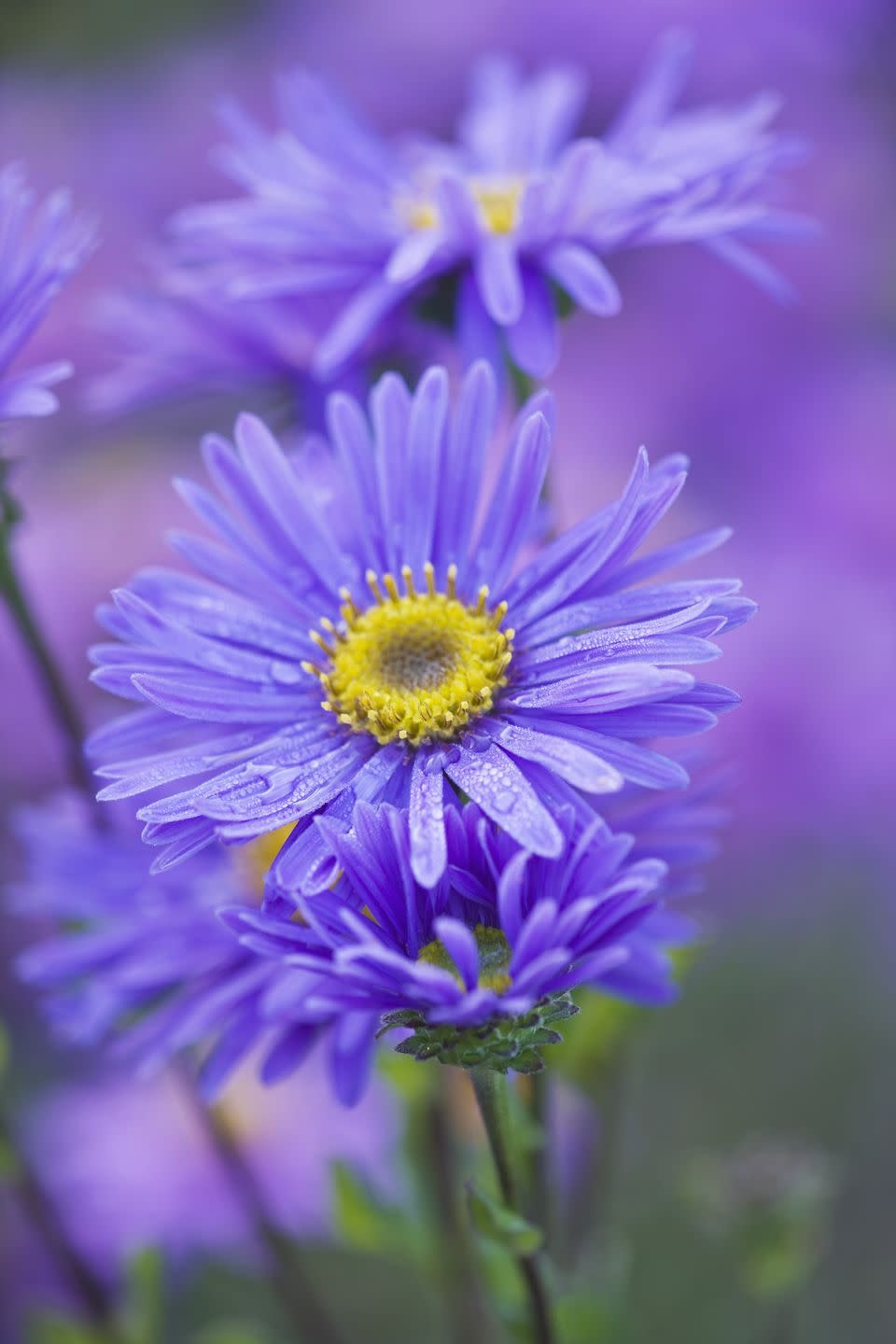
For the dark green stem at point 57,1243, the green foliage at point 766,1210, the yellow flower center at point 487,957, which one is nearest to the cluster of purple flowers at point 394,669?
the yellow flower center at point 487,957

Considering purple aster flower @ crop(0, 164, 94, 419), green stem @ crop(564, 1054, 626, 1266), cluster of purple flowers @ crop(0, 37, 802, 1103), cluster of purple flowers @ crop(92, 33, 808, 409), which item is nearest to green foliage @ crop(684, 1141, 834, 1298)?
green stem @ crop(564, 1054, 626, 1266)

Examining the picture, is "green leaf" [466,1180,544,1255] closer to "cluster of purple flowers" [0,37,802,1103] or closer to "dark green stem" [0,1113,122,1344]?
"cluster of purple flowers" [0,37,802,1103]

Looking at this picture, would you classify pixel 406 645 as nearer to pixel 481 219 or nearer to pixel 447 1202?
pixel 481 219

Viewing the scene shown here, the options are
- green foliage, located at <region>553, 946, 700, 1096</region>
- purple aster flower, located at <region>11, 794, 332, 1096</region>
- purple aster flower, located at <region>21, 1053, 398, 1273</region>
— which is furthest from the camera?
purple aster flower, located at <region>21, 1053, 398, 1273</region>

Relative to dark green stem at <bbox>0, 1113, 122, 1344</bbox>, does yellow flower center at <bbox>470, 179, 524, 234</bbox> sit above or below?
above

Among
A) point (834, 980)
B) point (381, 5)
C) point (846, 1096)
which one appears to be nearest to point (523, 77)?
point (381, 5)
